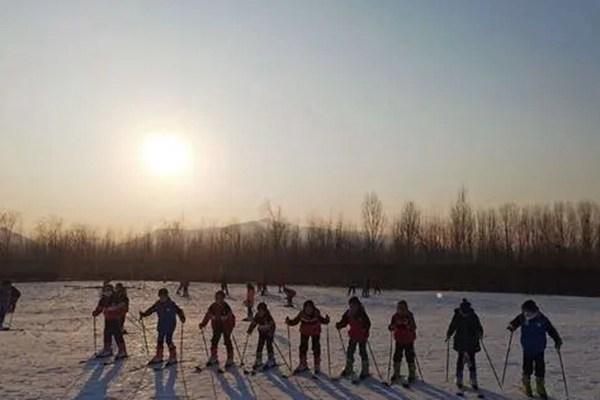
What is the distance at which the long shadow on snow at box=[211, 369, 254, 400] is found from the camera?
42.4ft

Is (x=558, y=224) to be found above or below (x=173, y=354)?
above

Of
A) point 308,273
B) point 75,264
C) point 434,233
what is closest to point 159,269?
point 75,264

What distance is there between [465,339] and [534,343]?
1350 millimetres

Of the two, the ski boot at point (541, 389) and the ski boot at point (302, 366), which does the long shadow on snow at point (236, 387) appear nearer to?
the ski boot at point (302, 366)

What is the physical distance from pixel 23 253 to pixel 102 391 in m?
94.4

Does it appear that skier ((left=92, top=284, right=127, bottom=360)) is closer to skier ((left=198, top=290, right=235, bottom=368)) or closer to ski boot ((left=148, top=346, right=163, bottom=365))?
ski boot ((left=148, top=346, right=163, bottom=365))

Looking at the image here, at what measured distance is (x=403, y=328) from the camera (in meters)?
14.5

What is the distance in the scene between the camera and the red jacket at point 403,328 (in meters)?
14.5

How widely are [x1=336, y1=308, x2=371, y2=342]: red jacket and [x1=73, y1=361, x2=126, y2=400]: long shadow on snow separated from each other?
5.05m

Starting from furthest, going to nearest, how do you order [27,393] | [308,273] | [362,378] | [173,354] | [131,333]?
[308,273]
[131,333]
[173,354]
[362,378]
[27,393]

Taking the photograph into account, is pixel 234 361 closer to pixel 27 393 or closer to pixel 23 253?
pixel 27 393

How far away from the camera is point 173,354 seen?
55.1 ft

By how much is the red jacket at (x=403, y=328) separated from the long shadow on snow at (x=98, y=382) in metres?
5.98

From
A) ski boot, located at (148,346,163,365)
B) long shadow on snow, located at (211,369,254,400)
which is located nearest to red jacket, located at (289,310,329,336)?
long shadow on snow, located at (211,369,254,400)
